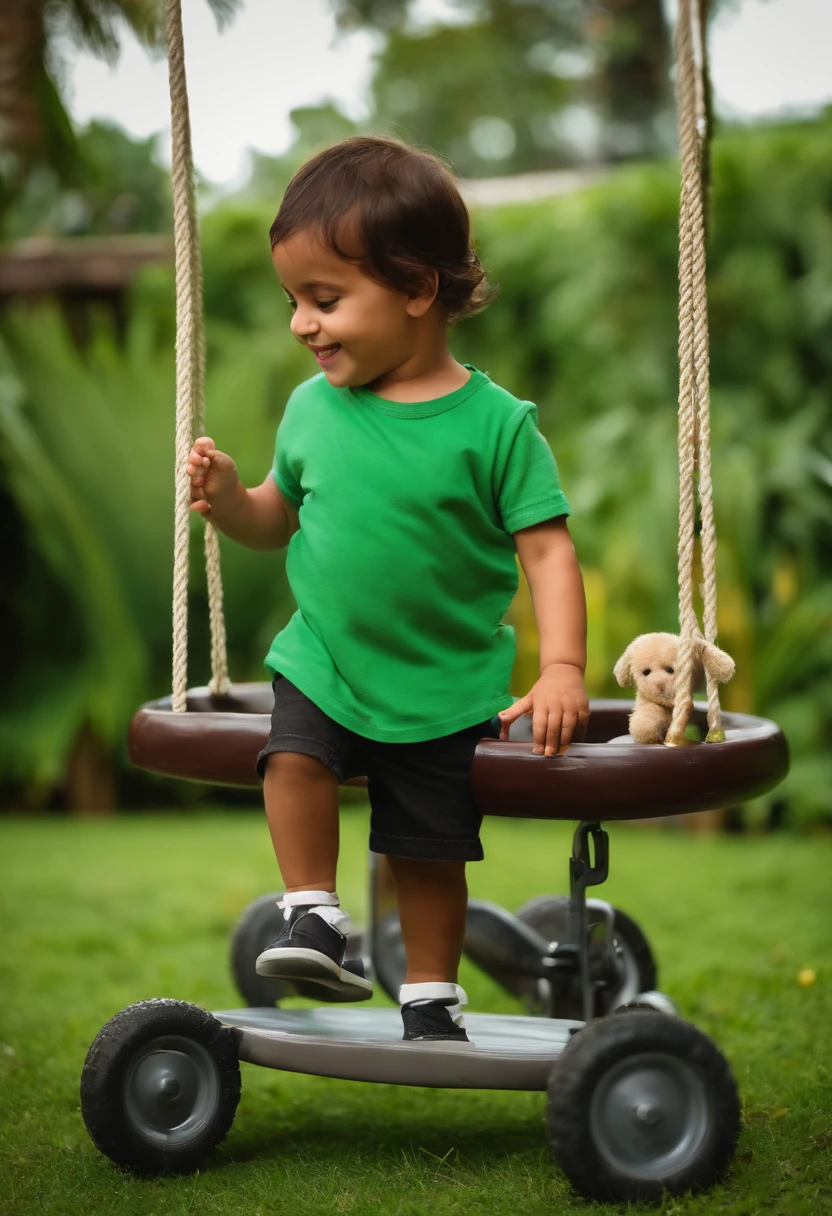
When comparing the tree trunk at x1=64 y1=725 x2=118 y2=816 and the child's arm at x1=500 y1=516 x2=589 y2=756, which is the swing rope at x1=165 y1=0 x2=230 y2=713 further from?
the tree trunk at x1=64 y1=725 x2=118 y2=816

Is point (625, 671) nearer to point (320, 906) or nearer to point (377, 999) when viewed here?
point (320, 906)

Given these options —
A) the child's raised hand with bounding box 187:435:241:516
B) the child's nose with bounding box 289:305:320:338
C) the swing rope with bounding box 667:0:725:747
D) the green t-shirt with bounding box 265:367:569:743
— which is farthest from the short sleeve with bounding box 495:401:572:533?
the child's raised hand with bounding box 187:435:241:516

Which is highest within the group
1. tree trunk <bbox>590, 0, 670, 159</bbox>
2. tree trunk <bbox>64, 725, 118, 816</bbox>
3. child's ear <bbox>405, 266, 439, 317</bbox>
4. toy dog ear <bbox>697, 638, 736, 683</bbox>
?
tree trunk <bbox>590, 0, 670, 159</bbox>

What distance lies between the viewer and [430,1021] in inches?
89.9

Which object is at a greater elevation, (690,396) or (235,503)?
(690,396)

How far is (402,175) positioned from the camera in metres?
2.24

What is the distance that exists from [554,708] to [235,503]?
72 centimetres

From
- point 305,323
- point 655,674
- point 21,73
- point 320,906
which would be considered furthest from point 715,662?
point 21,73

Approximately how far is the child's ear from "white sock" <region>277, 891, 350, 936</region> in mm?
975

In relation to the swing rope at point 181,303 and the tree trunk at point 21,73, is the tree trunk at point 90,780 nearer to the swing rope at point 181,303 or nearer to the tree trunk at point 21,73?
the tree trunk at point 21,73

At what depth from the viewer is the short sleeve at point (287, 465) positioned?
2430 mm

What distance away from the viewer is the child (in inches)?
87.5

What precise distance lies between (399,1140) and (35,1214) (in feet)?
2.23

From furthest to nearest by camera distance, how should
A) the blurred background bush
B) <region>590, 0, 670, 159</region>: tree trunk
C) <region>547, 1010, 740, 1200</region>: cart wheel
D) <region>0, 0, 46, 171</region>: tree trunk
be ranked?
<region>590, 0, 670, 159</region>: tree trunk → the blurred background bush → <region>0, 0, 46, 171</region>: tree trunk → <region>547, 1010, 740, 1200</region>: cart wheel
